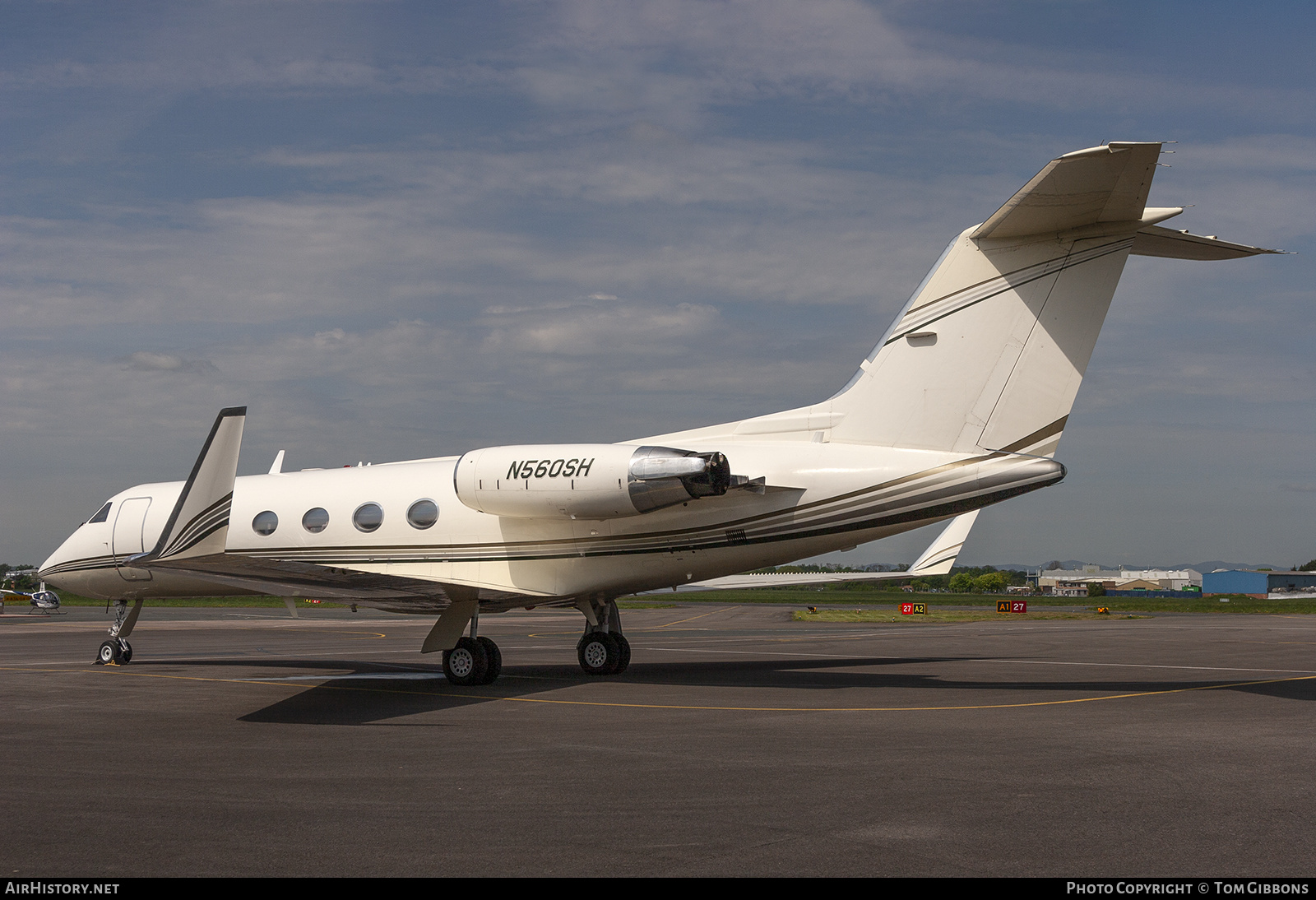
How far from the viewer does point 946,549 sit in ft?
78.5

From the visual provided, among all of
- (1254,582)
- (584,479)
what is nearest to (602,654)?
(584,479)

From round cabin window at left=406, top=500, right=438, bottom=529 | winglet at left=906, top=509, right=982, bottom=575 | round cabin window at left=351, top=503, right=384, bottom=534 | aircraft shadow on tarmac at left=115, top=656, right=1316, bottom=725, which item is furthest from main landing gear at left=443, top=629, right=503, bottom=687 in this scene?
winglet at left=906, top=509, right=982, bottom=575

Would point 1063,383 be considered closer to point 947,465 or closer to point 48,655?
point 947,465

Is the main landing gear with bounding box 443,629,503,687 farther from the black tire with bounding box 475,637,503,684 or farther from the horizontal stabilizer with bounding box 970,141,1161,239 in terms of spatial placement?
the horizontal stabilizer with bounding box 970,141,1161,239

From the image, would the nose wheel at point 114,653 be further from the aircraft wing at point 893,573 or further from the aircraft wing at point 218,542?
the aircraft wing at point 893,573

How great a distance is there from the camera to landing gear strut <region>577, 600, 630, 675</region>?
16078 millimetres

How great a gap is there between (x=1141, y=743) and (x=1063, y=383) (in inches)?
187

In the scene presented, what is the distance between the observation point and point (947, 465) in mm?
12445

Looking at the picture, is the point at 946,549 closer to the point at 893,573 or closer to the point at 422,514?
the point at 893,573

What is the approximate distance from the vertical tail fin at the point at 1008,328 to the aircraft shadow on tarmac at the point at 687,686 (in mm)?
3503

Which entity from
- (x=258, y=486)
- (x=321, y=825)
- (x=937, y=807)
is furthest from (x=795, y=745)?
(x=258, y=486)

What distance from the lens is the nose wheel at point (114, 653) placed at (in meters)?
18.6

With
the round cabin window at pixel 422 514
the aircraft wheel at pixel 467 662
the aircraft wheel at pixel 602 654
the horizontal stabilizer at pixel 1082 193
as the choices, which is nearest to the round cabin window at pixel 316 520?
the round cabin window at pixel 422 514

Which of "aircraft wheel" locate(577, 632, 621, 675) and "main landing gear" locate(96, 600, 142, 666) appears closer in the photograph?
"aircraft wheel" locate(577, 632, 621, 675)
